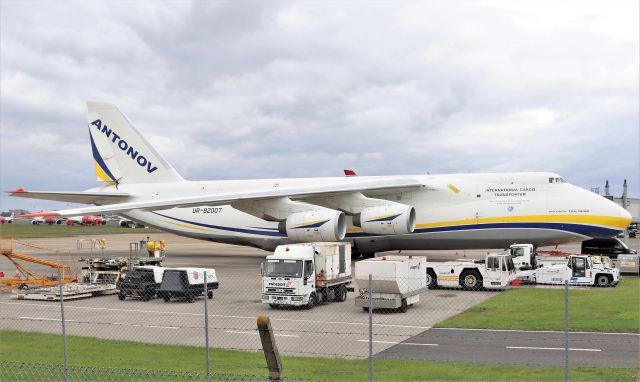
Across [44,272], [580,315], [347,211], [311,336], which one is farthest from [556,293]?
[44,272]

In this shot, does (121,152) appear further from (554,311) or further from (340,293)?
(554,311)

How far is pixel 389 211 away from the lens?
3088 cm

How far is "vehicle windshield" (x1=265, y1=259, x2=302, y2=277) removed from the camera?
66.3 ft

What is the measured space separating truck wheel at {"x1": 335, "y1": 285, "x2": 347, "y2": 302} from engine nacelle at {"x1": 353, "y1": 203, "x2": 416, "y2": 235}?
8.98 meters

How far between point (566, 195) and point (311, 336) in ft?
61.9

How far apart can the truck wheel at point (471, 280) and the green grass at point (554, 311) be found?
3.76 feet

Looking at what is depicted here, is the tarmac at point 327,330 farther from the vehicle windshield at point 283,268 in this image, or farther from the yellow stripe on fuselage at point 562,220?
the yellow stripe on fuselage at point 562,220

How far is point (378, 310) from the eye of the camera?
1994 cm

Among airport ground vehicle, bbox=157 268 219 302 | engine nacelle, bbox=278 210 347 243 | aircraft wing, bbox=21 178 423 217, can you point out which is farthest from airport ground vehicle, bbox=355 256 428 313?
aircraft wing, bbox=21 178 423 217

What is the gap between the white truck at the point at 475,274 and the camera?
23891 mm

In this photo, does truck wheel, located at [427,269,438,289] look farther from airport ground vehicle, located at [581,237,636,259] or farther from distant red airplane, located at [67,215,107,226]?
distant red airplane, located at [67,215,107,226]

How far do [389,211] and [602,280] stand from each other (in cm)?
1009

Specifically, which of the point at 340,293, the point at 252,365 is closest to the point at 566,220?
the point at 340,293

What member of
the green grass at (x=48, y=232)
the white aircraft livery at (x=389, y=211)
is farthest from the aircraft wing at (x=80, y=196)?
the green grass at (x=48, y=232)
